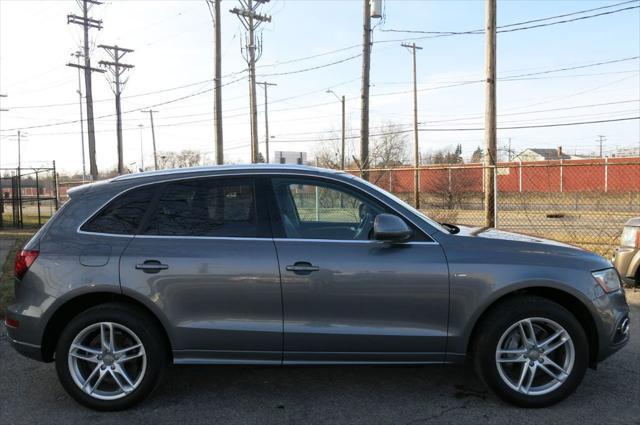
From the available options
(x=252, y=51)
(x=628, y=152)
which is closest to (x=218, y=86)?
(x=252, y=51)

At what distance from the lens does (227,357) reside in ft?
12.1

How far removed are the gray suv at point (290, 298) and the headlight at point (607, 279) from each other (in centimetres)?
1

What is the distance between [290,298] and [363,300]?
51 cm

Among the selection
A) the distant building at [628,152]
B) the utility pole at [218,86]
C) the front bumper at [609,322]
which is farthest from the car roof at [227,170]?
the distant building at [628,152]

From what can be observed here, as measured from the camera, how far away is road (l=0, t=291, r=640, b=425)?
3582mm

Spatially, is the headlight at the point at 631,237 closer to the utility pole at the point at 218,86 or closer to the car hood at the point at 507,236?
the car hood at the point at 507,236

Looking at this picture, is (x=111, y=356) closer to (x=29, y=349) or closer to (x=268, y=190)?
(x=29, y=349)

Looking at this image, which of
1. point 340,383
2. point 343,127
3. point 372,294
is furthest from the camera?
point 343,127

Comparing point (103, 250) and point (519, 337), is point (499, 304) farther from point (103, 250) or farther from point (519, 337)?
point (103, 250)

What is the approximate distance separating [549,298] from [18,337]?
3891 mm

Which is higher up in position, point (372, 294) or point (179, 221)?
point (179, 221)

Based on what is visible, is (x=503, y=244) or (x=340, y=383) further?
(x=340, y=383)

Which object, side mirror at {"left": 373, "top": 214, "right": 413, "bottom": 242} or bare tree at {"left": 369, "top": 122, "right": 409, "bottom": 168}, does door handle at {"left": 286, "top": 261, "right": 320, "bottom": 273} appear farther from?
bare tree at {"left": 369, "top": 122, "right": 409, "bottom": 168}

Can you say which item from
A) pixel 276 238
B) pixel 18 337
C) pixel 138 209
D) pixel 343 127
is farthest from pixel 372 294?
pixel 343 127
